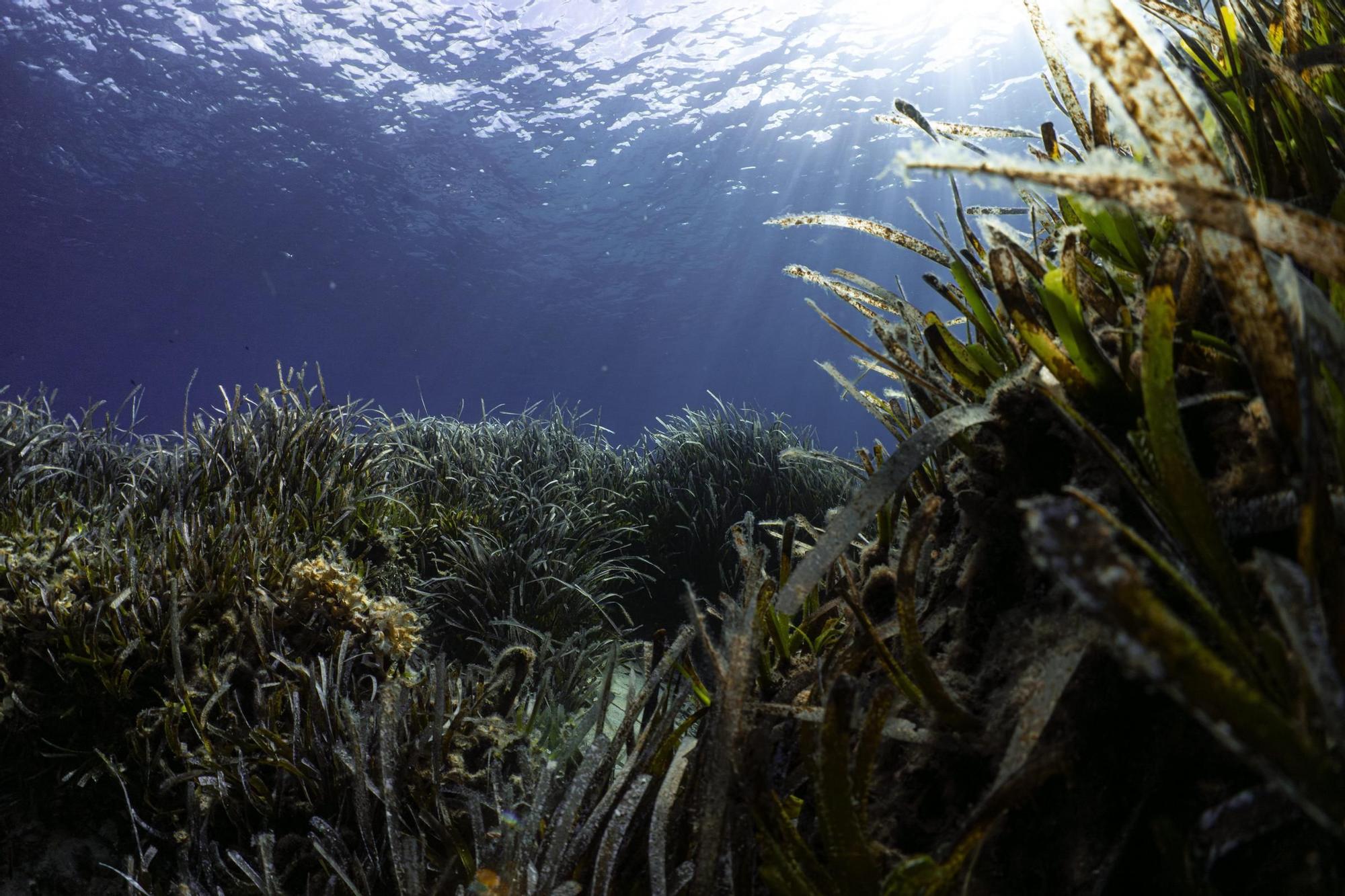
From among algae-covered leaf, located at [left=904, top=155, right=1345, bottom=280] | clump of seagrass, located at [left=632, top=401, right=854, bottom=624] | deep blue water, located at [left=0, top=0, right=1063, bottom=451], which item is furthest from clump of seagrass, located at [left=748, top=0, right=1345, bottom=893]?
deep blue water, located at [left=0, top=0, right=1063, bottom=451]

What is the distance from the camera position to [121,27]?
21.2 m

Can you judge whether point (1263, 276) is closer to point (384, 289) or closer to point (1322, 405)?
point (1322, 405)

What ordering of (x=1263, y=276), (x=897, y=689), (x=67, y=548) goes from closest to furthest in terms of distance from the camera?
1. (x=1263, y=276)
2. (x=897, y=689)
3. (x=67, y=548)

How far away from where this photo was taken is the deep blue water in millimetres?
21406

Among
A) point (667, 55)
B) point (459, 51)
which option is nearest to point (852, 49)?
point (667, 55)

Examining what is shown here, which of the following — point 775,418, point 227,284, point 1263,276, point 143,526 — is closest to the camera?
point 1263,276

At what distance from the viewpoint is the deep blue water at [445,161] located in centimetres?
2141

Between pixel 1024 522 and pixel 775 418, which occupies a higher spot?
pixel 775 418

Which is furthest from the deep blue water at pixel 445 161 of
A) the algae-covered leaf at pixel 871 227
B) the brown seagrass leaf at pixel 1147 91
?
the brown seagrass leaf at pixel 1147 91

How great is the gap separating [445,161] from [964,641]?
33.3 metres

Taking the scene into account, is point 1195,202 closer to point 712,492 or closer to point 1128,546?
point 1128,546

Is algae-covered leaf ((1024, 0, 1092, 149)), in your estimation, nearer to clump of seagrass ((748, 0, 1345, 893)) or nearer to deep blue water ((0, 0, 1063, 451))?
clump of seagrass ((748, 0, 1345, 893))

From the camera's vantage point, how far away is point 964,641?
3.10 feet

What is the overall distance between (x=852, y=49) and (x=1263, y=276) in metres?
26.5
